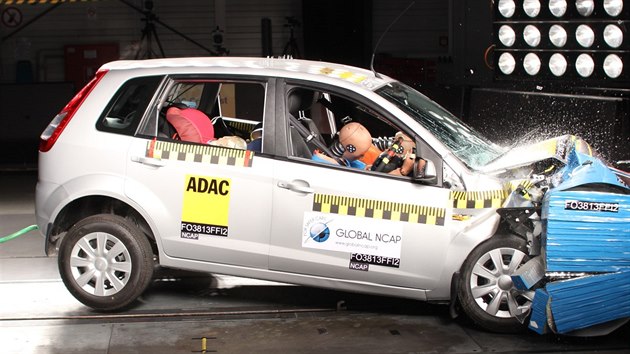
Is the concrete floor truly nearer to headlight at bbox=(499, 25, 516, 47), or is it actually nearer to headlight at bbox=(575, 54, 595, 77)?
headlight at bbox=(575, 54, 595, 77)

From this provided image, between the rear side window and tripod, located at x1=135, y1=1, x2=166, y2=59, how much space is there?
12494 mm

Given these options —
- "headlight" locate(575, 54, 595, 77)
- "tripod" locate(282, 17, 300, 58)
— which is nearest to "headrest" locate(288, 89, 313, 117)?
"headlight" locate(575, 54, 595, 77)

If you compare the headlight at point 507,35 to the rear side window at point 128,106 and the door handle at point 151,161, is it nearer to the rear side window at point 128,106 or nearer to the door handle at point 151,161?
the rear side window at point 128,106

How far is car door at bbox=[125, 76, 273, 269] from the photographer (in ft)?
21.1

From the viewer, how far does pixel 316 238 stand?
20.9 feet

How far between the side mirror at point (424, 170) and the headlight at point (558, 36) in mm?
3436

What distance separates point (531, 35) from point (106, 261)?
4.80 meters

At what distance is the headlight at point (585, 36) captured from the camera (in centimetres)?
877

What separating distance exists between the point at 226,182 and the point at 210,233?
14.1 inches

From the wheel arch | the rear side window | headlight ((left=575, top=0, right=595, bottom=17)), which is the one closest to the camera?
the rear side window

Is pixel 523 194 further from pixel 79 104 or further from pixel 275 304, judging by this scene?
pixel 79 104

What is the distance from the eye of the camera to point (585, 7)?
8.77 m

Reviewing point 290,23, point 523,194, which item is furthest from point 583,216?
point 290,23

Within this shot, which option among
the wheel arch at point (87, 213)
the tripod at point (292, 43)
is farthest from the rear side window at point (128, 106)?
the tripod at point (292, 43)
